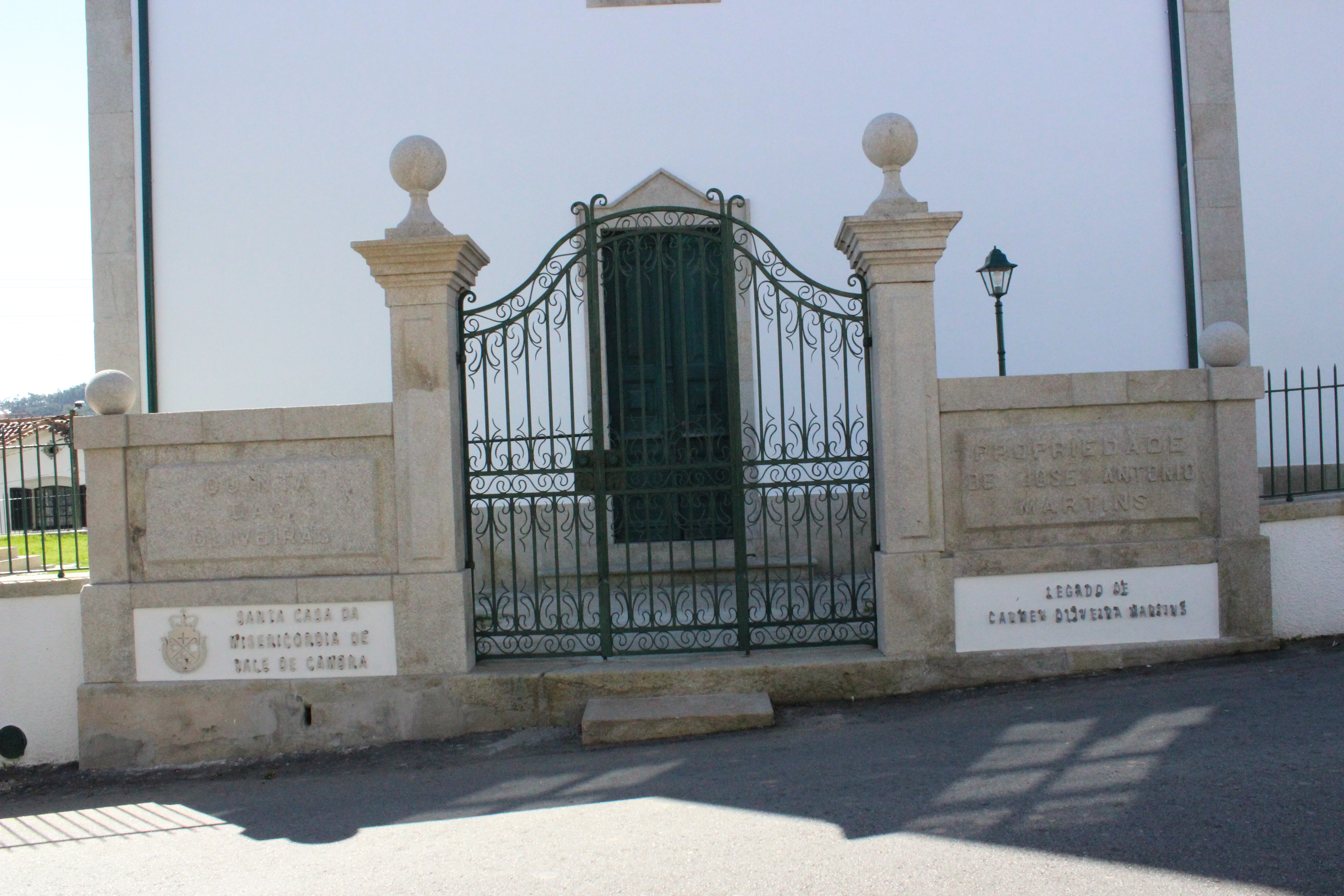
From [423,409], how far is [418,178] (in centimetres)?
135

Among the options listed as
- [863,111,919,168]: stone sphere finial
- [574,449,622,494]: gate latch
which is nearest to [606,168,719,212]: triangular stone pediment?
[863,111,919,168]: stone sphere finial

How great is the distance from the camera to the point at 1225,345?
5836 millimetres

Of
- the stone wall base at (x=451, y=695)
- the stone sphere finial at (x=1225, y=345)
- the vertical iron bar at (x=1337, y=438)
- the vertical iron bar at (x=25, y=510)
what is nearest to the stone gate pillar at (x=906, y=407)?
the stone wall base at (x=451, y=695)

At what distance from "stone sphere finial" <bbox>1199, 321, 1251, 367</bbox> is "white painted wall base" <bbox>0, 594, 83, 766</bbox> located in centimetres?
683

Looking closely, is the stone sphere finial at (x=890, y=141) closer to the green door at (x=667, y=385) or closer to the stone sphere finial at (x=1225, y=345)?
the green door at (x=667, y=385)

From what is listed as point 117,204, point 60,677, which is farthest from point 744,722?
point 117,204

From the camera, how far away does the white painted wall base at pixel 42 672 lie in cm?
593

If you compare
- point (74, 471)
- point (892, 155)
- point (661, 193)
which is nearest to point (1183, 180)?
point (892, 155)

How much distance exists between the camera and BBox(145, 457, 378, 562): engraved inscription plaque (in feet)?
18.9

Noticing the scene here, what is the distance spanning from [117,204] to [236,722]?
528 cm

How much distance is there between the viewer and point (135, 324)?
28.5 ft

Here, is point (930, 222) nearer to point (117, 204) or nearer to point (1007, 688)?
point (1007, 688)

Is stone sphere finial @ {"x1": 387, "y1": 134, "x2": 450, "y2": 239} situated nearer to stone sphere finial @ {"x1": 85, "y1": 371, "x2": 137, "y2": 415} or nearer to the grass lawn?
stone sphere finial @ {"x1": 85, "y1": 371, "x2": 137, "y2": 415}

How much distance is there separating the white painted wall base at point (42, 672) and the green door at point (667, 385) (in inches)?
131
